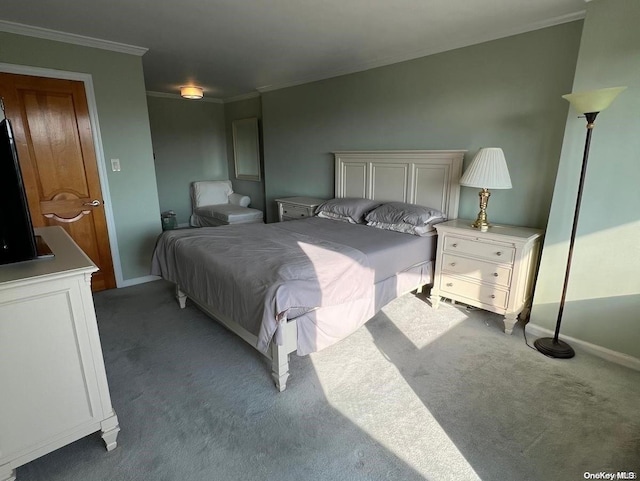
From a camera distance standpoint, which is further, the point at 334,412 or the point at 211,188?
the point at 211,188

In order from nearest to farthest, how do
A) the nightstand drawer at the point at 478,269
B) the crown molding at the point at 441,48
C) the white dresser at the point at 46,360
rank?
the white dresser at the point at 46,360
the crown molding at the point at 441,48
the nightstand drawer at the point at 478,269

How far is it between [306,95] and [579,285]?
12.1 feet

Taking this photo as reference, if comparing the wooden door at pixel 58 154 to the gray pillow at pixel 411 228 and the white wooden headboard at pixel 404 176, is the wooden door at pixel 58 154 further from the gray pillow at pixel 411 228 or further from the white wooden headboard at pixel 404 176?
the gray pillow at pixel 411 228

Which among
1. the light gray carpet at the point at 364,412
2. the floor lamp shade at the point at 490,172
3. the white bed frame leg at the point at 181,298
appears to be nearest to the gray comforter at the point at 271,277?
the white bed frame leg at the point at 181,298

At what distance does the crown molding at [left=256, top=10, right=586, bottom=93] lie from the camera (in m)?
2.48

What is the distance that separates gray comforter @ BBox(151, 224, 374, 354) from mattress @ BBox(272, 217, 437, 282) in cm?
13

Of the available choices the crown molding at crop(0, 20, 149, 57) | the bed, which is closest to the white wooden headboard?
the bed

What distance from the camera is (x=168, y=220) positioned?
5840 millimetres

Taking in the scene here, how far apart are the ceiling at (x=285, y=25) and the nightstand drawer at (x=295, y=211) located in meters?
1.65

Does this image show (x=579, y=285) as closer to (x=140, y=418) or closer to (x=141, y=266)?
(x=140, y=418)

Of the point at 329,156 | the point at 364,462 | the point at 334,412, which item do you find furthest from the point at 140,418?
the point at 329,156

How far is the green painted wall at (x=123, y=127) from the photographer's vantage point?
2.94 meters

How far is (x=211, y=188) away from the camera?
630 cm
